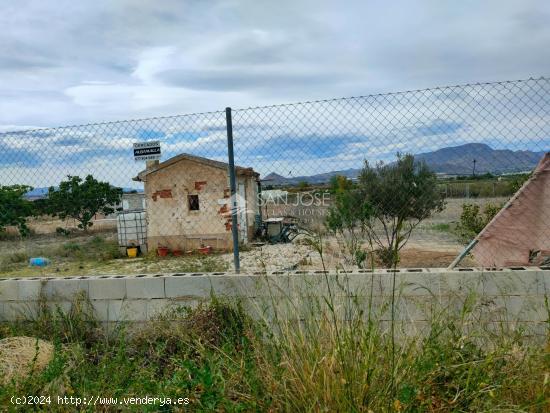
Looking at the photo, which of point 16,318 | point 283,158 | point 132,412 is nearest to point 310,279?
point 283,158

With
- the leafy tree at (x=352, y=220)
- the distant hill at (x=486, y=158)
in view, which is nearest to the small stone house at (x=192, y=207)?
the leafy tree at (x=352, y=220)

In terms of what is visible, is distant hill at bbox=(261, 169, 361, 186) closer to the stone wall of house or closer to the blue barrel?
the stone wall of house

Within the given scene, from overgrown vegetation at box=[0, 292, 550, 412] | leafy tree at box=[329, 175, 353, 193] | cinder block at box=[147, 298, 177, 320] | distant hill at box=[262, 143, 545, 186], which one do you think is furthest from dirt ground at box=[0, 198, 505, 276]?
overgrown vegetation at box=[0, 292, 550, 412]

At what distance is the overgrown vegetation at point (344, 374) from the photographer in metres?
2.71

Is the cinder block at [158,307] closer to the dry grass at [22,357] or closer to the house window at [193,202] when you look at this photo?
the dry grass at [22,357]

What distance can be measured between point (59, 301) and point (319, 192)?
10.1 ft

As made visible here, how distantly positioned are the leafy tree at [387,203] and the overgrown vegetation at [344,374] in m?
1.82

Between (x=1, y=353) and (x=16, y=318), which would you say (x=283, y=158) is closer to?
(x=1, y=353)

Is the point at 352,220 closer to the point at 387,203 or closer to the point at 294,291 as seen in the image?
the point at 387,203

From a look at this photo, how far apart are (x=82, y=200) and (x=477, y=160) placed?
9310 mm

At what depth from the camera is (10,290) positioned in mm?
5258

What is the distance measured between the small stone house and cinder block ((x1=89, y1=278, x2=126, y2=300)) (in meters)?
5.65

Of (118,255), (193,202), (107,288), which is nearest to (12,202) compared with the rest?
(107,288)

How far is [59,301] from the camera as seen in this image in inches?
200
